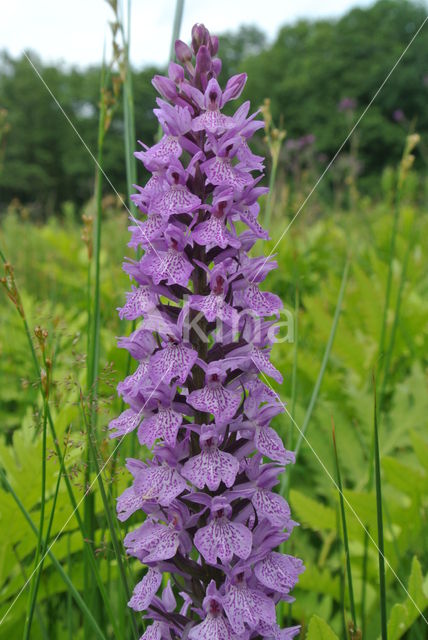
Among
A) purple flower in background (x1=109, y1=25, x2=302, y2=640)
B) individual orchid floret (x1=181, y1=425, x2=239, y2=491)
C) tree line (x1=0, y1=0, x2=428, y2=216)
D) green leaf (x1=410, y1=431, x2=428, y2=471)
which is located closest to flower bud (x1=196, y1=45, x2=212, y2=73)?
purple flower in background (x1=109, y1=25, x2=302, y2=640)

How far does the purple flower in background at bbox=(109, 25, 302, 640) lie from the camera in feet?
3.18

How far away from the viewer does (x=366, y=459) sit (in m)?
2.25

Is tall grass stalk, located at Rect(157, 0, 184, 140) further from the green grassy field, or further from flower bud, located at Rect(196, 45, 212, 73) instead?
the green grassy field

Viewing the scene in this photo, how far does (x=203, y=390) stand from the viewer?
39.3 inches

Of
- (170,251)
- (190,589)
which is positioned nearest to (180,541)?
(190,589)

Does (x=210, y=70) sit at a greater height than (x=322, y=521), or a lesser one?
greater

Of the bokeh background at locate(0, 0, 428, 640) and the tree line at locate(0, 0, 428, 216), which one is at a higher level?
the tree line at locate(0, 0, 428, 216)

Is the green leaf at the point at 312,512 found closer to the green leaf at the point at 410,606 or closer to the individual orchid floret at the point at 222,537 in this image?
the green leaf at the point at 410,606

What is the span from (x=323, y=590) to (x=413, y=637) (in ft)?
0.84

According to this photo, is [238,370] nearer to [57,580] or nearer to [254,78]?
[57,580]

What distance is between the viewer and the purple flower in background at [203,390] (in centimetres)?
97

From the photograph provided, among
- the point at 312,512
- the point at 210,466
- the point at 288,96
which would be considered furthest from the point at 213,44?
the point at 288,96

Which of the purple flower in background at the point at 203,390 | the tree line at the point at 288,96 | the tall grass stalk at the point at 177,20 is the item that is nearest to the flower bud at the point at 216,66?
the purple flower in background at the point at 203,390

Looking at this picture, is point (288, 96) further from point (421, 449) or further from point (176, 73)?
point (176, 73)
